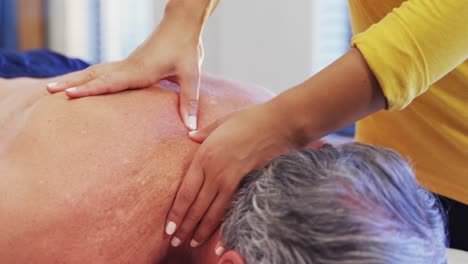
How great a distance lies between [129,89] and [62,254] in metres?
0.35

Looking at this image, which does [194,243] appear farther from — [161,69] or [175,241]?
[161,69]

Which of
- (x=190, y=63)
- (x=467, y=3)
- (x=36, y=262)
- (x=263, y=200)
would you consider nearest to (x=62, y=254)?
(x=36, y=262)

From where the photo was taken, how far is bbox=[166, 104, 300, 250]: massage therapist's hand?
99 centimetres

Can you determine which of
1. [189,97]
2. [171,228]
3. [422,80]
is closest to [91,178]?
[171,228]

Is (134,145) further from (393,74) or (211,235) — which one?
(393,74)

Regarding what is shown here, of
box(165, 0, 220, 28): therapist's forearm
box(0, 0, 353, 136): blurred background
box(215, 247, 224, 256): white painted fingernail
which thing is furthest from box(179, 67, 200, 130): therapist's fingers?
box(0, 0, 353, 136): blurred background

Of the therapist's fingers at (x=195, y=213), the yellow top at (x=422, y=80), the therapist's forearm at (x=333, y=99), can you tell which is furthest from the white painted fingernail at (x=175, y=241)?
the yellow top at (x=422, y=80)

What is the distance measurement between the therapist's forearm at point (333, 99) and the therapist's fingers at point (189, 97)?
219 mm

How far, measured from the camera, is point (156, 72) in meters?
1.22

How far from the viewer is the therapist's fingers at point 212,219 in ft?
3.34

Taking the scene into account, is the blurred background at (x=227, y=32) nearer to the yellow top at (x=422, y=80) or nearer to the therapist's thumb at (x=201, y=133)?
the yellow top at (x=422, y=80)

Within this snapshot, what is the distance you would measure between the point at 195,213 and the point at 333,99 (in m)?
0.28

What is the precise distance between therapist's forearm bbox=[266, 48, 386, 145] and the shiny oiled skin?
0.72ft

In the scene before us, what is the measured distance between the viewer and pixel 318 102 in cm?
98
